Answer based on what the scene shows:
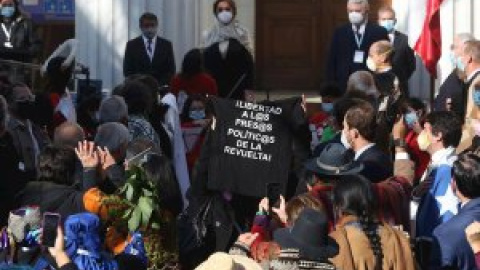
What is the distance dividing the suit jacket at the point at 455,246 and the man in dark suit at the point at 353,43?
707cm

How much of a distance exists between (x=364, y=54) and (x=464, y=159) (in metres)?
6.90

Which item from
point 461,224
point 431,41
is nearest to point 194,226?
point 461,224

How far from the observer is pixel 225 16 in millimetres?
15516

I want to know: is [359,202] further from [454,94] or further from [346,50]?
[346,50]

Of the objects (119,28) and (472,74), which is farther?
(119,28)

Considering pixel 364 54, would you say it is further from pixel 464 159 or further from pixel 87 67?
pixel 464 159

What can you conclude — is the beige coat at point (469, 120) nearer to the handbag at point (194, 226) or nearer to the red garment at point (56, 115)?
the handbag at point (194, 226)

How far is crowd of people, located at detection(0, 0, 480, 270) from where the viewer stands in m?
6.99

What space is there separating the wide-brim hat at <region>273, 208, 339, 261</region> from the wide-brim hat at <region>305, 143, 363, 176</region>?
1.71 m

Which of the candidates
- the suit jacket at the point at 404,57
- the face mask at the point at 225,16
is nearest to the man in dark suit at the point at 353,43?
the suit jacket at the point at 404,57

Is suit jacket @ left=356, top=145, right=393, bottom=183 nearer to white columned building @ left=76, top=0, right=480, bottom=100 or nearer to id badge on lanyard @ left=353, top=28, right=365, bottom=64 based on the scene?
id badge on lanyard @ left=353, top=28, right=365, bottom=64

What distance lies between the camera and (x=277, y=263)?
246 inches

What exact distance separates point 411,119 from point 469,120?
574mm

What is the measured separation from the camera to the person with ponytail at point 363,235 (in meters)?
6.95
